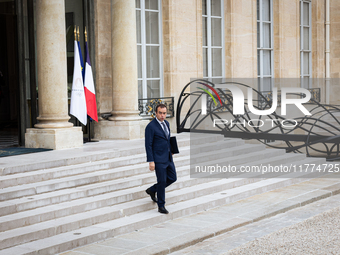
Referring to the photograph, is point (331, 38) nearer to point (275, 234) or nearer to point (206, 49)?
point (206, 49)

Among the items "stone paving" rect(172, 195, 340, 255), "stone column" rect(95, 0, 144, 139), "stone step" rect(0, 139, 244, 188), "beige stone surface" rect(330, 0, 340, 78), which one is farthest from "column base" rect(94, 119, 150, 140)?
"beige stone surface" rect(330, 0, 340, 78)

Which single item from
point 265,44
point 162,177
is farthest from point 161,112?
point 265,44

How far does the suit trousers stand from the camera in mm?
6684

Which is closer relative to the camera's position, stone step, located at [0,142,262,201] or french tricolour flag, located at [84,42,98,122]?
stone step, located at [0,142,262,201]

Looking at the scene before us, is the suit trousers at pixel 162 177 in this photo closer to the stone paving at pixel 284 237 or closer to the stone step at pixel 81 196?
the stone step at pixel 81 196

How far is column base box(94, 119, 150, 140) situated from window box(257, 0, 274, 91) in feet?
20.7

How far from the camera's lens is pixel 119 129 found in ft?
36.6

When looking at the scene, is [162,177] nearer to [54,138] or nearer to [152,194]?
[152,194]

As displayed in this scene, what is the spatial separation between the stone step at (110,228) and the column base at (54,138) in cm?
271

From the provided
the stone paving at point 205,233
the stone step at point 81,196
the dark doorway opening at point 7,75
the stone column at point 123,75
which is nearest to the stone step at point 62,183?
the stone step at point 81,196

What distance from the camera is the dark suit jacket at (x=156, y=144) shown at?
6.68 meters

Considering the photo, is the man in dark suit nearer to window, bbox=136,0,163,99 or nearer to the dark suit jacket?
the dark suit jacket

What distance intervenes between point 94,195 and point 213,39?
8.63m

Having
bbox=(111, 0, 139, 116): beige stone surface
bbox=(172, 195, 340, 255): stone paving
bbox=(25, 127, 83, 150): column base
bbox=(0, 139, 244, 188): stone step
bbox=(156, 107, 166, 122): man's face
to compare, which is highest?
bbox=(111, 0, 139, 116): beige stone surface
